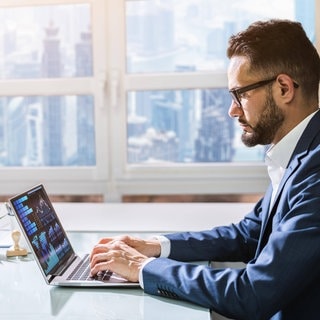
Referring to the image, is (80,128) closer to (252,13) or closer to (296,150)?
(252,13)

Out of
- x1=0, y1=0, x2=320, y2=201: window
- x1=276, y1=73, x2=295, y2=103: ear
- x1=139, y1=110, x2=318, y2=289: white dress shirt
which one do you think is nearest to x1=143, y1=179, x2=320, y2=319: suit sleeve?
x1=139, y1=110, x2=318, y2=289: white dress shirt

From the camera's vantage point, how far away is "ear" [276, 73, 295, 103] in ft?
4.20

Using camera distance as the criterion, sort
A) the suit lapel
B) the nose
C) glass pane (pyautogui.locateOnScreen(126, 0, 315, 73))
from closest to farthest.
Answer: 1. the suit lapel
2. the nose
3. glass pane (pyautogui.locateOnScreen(126, 0, 315, 73))

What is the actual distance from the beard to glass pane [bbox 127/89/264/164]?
1.02 meters

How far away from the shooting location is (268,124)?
134cm

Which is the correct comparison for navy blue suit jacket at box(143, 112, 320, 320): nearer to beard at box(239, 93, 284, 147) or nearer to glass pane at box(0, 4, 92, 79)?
beard at box(239, 93, 284, 147)

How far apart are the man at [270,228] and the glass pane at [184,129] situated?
0.93 meters

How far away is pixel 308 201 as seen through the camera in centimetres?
112

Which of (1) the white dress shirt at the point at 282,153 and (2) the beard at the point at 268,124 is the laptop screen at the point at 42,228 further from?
(2) the beard at the point at 268,124

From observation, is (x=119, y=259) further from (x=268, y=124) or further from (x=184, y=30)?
(x=184, y=30)

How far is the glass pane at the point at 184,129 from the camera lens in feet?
7.92

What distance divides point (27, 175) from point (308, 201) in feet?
5.42

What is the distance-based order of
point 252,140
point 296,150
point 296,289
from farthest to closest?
point 252,140
point 296,150
point 296,289

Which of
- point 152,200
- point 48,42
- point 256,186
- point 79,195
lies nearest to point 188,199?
point 152,200
